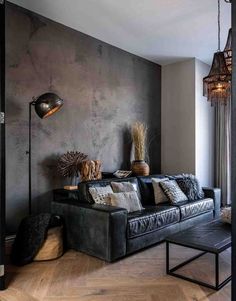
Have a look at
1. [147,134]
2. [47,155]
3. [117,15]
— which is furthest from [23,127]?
[147,134]

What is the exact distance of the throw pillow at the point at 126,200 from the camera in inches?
138

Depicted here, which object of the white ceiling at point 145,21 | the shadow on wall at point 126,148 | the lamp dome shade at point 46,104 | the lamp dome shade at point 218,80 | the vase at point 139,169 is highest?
the white ceiling at point 145,21

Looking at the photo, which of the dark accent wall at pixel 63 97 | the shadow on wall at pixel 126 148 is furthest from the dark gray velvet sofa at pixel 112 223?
the shadow on wall at pixel 126 148

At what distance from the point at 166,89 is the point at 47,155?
3.19 metres

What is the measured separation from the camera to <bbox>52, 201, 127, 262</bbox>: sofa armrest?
9.89 feet

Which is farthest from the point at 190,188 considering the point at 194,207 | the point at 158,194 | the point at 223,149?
the point at 223,149

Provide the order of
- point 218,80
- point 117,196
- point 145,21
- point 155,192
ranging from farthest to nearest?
point 155,192, point 145,21, point 117,196, point 218,80

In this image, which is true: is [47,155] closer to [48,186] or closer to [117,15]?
[48,186]

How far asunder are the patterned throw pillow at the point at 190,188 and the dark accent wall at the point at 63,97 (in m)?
1.09

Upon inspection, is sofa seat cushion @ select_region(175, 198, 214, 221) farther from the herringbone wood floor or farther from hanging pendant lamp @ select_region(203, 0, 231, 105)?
hanging pendant lamp @ select_region(203, 0, 231, 105)

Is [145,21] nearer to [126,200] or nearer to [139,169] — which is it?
[139,169]

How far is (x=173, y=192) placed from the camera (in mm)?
4254

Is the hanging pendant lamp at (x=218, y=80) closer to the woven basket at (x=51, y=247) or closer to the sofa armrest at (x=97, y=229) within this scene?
the sofa armrest at (x=97, y=229)

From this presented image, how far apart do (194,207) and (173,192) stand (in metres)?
0.38
